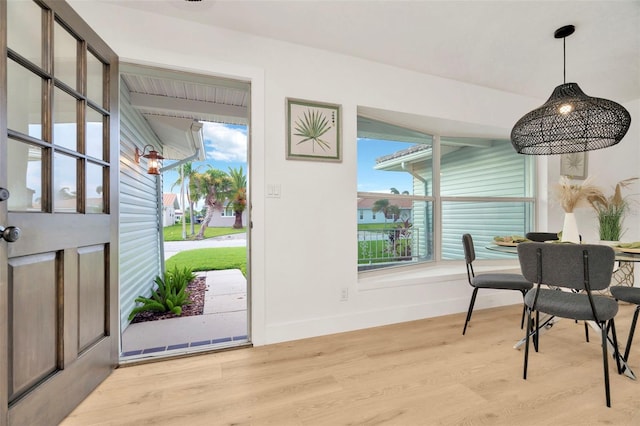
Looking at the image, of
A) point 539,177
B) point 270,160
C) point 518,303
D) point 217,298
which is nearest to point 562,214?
point 539,177

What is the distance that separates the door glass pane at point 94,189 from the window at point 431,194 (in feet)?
7.11

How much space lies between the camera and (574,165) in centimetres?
367

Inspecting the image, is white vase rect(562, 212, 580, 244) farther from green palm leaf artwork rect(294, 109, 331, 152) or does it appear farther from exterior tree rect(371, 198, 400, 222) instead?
green palm leaf artwork rect(294, 109, 331, 152)

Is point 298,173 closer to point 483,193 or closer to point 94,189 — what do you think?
point 94,189

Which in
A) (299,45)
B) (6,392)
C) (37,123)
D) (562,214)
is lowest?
(6,392)

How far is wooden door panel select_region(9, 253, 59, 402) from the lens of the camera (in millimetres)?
1178

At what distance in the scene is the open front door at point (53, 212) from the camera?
1181 mm

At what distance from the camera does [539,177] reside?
364 centimetres

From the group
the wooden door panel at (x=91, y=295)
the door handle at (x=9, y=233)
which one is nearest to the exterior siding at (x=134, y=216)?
the wooden door panel at (x=91, y=295)

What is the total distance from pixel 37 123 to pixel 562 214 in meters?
4.88

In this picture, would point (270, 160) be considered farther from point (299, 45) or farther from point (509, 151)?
point (509, 151)

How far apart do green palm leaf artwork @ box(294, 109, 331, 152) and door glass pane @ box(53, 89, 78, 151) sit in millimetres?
1429

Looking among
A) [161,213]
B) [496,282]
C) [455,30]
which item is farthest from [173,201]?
[496,282]

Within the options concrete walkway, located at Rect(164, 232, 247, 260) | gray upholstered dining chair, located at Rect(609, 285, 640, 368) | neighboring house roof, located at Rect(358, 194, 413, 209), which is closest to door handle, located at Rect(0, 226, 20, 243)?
neighboring house roof, located at Rect(358, 194, 413, 209)
